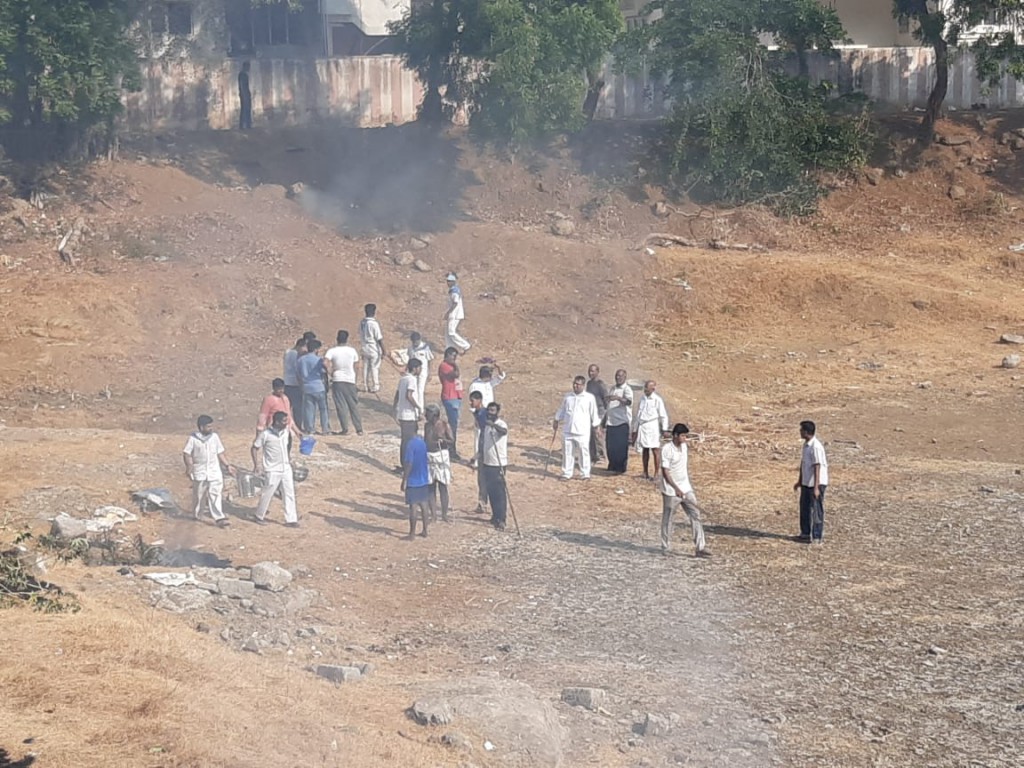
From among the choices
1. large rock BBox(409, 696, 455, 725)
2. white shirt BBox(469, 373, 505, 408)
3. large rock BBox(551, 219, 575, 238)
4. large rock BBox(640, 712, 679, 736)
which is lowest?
large rock BBox(640, 712, 679, 736)

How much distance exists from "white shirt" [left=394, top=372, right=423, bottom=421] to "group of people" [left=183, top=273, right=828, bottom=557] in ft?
0.04

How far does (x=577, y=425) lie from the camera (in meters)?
16.6

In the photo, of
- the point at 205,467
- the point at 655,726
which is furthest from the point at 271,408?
the point at 655,726

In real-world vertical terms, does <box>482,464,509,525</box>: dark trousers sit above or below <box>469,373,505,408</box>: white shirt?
below

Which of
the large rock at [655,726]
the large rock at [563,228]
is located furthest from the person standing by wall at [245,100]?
the large rock at [655,726]

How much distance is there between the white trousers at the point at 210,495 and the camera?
14.4 meters

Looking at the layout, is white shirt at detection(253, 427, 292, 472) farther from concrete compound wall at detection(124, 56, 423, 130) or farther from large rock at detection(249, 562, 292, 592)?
concrete compound wall at detection(124, 56, 423, 130)

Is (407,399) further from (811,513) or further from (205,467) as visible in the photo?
(811,513)

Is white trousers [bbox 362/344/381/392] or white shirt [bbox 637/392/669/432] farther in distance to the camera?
white trousers [bbox 362/344/381/392]

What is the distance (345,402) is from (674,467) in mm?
5896

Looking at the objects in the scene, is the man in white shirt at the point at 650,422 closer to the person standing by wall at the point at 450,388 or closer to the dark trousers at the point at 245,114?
the person standing by wall at the point at 450,388

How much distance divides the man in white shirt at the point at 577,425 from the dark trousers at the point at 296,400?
11.3 ft

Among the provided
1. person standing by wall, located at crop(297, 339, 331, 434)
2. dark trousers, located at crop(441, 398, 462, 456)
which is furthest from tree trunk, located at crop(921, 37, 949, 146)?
person standing by wall, located at crop(297, 339, 331, 434)

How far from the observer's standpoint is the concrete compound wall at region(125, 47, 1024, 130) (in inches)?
1275
